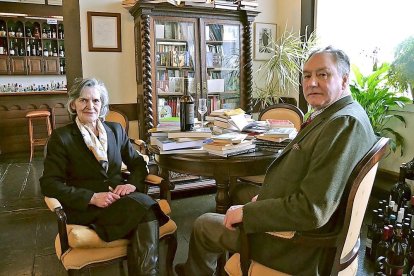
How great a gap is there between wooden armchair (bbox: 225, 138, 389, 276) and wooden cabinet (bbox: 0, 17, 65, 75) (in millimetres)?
6893

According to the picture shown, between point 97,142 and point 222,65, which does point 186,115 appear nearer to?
point 97,142

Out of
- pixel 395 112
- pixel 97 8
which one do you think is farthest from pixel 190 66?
pixel 395 112

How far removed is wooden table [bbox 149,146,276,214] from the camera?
1.78 meters

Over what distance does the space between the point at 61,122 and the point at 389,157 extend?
206 inches

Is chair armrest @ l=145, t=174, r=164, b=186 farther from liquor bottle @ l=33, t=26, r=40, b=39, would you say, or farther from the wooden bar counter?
liquor bottle @ l=33, t=26, r=40, b=39

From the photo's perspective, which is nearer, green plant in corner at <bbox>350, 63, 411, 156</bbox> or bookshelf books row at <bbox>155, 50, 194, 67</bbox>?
green plant in corner at <bbox>350, 63, 411, 156</bbox>

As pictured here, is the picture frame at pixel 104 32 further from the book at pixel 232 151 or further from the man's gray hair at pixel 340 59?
the man's gray hair at pixel 340 59

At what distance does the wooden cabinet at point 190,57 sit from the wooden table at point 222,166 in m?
2.05

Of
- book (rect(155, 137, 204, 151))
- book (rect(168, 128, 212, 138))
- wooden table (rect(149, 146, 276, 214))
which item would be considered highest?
book (rect(168, 128, 212, 138))

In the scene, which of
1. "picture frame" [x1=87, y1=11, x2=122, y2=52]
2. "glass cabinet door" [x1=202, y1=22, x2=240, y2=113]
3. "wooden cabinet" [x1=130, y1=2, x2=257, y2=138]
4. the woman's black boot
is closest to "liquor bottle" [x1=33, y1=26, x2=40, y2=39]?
"picture frame" [x1=87, y1=11, x2=122, y2=52]

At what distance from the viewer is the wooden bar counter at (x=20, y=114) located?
229 inches

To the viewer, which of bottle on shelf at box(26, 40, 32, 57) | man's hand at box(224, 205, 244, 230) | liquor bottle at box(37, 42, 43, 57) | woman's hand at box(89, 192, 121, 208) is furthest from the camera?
liquor bottle at box(37, 42, 43, 57)

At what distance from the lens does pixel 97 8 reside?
12.6 feet

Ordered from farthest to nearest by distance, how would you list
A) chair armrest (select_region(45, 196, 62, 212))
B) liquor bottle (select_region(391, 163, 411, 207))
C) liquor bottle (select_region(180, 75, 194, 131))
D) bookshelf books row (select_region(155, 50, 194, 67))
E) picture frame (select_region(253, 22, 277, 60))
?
picture frame (select_region(253, 22, 277, 60)), bookshelf books row (select_region(155, 50, 194, 67)), liquor bottle (select_region(391, 163, 411, 207)), liquor bottle (select_region(180, 75, 194, 131)), chair armrest (select_region(45, 196, 62, 212))
